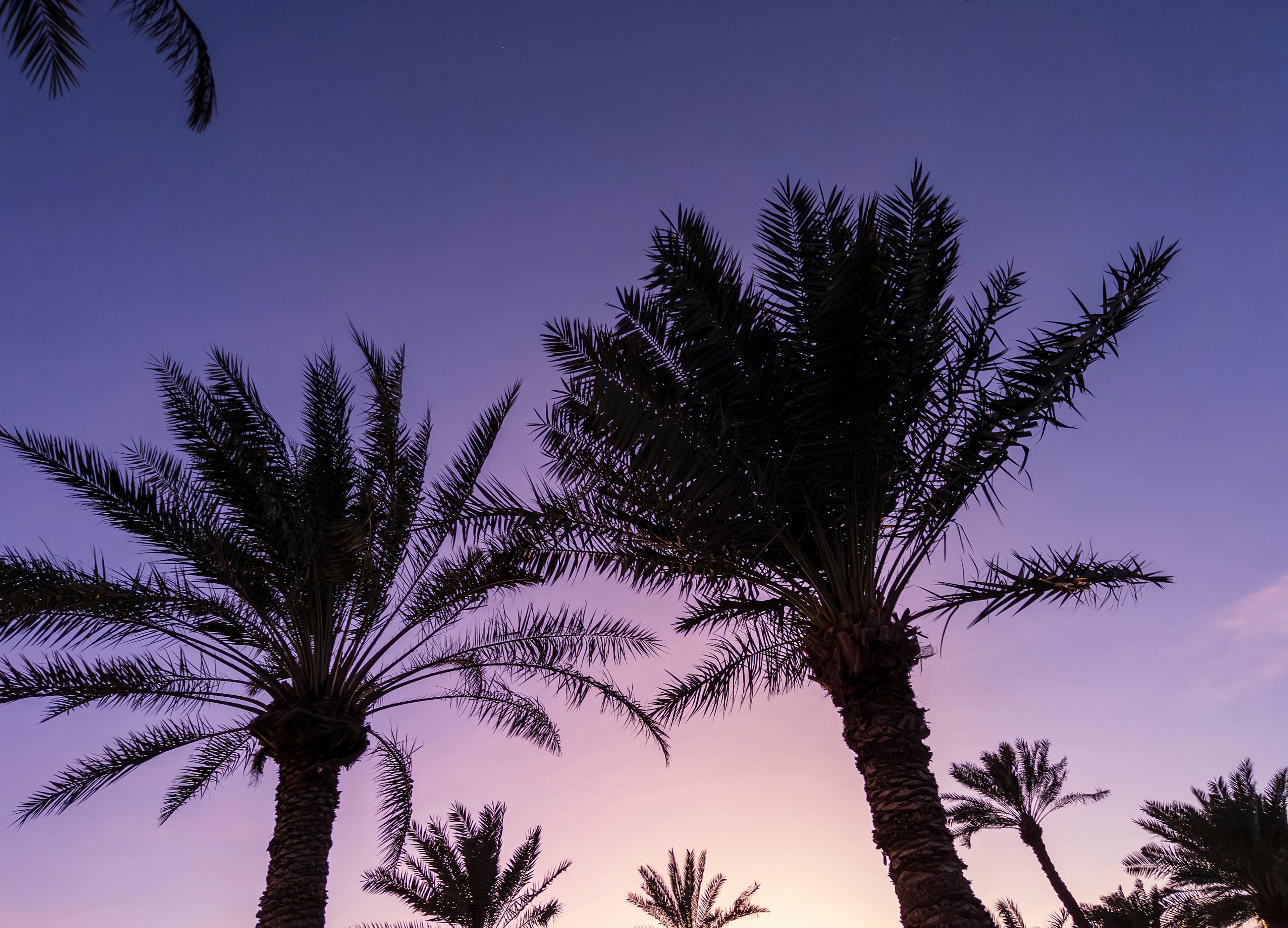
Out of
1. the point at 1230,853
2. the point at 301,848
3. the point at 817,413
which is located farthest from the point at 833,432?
the point at 1230,853

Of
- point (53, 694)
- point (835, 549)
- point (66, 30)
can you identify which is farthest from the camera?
point (53, 694)

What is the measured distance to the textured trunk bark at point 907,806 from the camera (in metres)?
6.07

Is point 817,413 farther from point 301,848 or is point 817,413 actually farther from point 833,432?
point 301,848

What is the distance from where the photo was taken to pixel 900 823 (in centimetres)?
657

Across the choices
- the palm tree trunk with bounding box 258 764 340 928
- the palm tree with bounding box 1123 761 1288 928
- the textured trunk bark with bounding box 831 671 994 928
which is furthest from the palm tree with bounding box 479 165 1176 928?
the palm tree with bounding box 1123 761 1288 928

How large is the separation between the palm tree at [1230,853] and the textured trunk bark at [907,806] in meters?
19.2

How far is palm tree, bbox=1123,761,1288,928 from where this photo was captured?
2000 cm

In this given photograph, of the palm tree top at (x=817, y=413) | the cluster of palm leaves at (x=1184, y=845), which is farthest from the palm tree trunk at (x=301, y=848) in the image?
the cluster of palm leaves at (x=1184, y=845)

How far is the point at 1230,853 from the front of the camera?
20.1m

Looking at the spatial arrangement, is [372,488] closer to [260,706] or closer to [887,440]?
[260,706]

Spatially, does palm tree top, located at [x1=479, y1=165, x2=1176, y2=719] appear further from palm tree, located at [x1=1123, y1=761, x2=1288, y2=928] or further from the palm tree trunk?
palm tree, located at [x1=1123, y1=761, x2=1288, y2=928]

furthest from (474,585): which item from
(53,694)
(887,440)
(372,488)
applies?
(887,440)

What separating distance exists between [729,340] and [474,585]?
4715mm

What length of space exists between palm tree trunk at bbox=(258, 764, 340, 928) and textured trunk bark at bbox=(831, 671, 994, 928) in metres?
5.80
